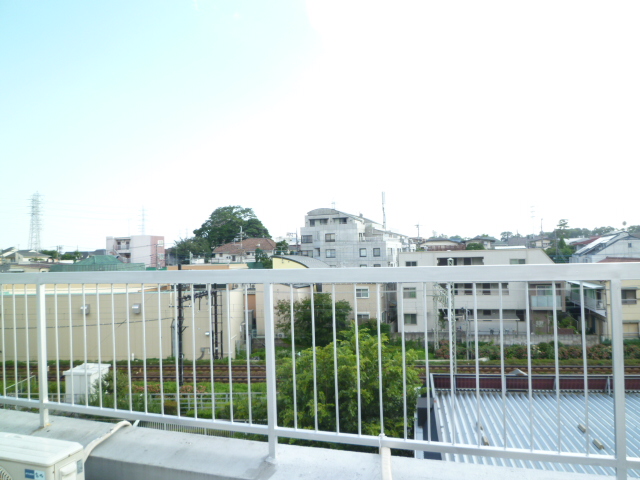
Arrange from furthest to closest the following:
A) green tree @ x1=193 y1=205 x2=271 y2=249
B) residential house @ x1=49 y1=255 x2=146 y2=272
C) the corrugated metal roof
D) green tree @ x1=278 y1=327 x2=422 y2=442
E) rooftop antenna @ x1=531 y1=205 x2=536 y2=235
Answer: green tree @ x1=193 y1=205 x2=271 y2=249 < rooftop antenna @ x1=531 y1=205 x2=536 y2=235 < residential house @ x1=49 y1=255 x2=146 y2=272 < green tree @ x1=278 y1=327 x2=422 y2=442 < the corrugated metal roof

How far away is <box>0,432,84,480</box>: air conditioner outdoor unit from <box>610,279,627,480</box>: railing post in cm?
177

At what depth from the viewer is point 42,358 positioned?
2.02 meters

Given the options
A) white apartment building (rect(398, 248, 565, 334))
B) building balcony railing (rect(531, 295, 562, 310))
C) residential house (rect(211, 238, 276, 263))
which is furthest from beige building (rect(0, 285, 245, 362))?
residential house (rect(211, 238, 276, 263))

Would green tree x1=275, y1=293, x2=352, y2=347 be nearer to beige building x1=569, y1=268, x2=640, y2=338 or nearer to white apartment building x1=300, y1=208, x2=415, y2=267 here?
beige building x1=569, y1=268, x2=640, y2=338

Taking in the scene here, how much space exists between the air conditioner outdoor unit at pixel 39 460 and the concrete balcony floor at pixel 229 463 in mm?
255

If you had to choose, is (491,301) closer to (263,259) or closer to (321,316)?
(321,316)

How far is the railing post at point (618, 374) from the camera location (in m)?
1.29

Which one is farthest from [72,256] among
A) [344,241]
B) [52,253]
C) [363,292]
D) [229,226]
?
[363,292]

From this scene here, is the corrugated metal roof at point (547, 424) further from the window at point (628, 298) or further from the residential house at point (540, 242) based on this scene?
the residential house at point (540, 242)

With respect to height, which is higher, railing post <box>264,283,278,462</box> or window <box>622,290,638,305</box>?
window <box>622,290,638,305</box>

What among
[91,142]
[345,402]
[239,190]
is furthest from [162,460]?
[239,190]

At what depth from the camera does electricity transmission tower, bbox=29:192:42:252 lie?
77.0 feet

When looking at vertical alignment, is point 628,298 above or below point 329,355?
above

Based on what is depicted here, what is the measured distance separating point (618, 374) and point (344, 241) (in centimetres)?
2453
